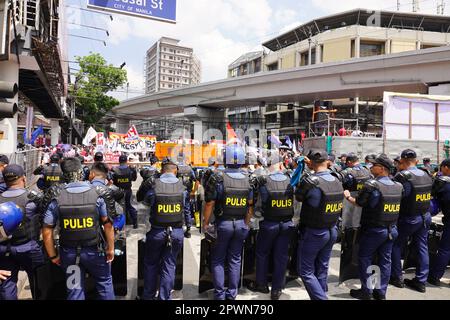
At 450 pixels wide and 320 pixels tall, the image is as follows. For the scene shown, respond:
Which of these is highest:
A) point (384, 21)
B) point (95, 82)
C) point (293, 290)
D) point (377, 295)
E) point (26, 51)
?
point (384, 21)

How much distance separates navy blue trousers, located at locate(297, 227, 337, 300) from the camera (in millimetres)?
3836

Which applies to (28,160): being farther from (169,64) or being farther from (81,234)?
(169,64)

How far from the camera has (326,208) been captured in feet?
12.9

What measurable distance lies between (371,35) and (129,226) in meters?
44.4

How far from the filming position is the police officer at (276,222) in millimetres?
4301

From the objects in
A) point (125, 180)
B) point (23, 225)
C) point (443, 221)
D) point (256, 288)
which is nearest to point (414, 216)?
point (443, 221)

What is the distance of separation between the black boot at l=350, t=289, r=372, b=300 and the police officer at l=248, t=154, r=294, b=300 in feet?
3.42

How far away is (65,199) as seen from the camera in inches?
126

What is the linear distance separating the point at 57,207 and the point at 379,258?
4.04 metres

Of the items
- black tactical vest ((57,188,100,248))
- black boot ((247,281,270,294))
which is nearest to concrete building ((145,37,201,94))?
black boot ((247,281,270,294))

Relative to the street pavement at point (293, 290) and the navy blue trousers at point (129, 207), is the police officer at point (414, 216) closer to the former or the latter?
the street pavement at point (293, 290)

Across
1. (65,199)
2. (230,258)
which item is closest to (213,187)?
(230,258)

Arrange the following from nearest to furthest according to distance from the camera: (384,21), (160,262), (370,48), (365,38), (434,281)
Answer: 1. (160,262)
2. (434,281)
3. (365,38)
4. (370,48)
5. (384,21)
